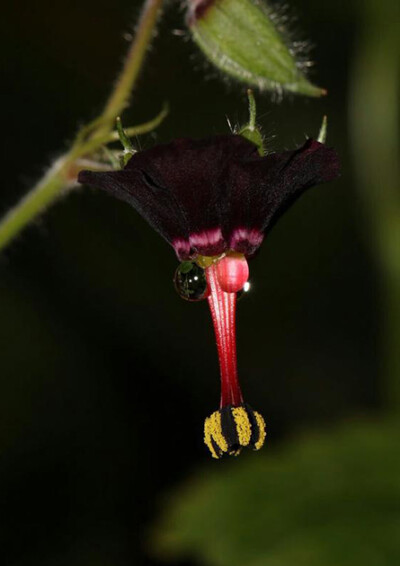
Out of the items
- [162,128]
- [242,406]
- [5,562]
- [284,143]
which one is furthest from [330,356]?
[242,406]

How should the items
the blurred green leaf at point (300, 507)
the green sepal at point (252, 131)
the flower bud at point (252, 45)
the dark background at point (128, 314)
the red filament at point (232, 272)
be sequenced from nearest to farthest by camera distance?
the green sepal at point (252, 131)
the red filament at point (232, 272)
the flower bud at point (252, 45)
the blurred green leaf at point (300, 507)
the dark background at point (128, 314)

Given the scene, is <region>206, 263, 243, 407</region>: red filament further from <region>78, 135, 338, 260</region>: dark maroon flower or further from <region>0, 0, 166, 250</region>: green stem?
<region>0, 0, 166, 250</region>: green stem

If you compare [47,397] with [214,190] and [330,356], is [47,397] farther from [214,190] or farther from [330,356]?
[214,190]

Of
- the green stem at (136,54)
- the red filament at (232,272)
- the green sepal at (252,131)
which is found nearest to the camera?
the green sepal at (252,131)

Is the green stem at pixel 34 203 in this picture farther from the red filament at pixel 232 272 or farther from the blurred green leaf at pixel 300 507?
the blurred green leaf at pixel 300 507

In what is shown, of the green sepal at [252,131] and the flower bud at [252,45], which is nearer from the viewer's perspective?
the green sepal at [252,131]

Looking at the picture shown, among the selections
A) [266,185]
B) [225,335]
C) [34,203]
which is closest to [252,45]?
[266,185]

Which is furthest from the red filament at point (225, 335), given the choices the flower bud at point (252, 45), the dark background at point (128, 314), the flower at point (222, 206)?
the dark background at point (128, 314)
